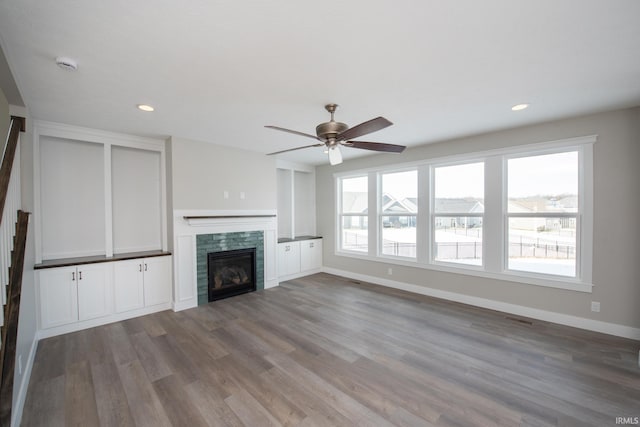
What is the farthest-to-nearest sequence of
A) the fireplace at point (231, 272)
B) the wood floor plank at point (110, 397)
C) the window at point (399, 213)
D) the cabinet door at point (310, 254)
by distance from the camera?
the cabinet door at point (310, 254)
the window at point (399, 213)
the fireplace at point (231, 272)
the wood floor plank at point (110, 397)

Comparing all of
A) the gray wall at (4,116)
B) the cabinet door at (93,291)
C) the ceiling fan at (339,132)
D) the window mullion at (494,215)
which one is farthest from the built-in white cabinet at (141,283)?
the window mullion at (494,215)

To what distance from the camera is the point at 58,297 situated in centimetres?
320

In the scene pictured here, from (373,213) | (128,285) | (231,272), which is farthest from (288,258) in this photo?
(128,285)

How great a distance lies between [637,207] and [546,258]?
1057 millimetres

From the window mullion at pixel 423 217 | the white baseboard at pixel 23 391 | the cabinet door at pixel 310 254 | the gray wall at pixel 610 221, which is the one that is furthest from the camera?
the cabinet door at pixel 310 254

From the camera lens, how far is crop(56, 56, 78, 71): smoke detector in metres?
1.95

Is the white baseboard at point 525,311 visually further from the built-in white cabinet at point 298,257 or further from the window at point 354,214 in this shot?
the built-in white cabinet at point 298,257

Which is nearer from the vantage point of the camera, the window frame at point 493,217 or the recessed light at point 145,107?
the recessed light at point 145,107

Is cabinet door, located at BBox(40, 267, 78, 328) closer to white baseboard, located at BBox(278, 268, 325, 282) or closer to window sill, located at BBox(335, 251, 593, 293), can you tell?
white baseboard, located at BBox(278, 268, 325, 282)

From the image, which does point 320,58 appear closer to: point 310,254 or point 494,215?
point 494,215

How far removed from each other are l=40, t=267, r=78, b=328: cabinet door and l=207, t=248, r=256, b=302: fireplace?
1.65m

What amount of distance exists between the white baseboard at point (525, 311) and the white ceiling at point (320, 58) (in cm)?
259

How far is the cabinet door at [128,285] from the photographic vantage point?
3617 millimetres

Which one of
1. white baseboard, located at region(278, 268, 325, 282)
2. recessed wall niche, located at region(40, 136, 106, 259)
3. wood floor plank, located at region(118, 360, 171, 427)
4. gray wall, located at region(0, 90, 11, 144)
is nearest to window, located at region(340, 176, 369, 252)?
white baseboard, located at region(278, 268, 325, 282)
